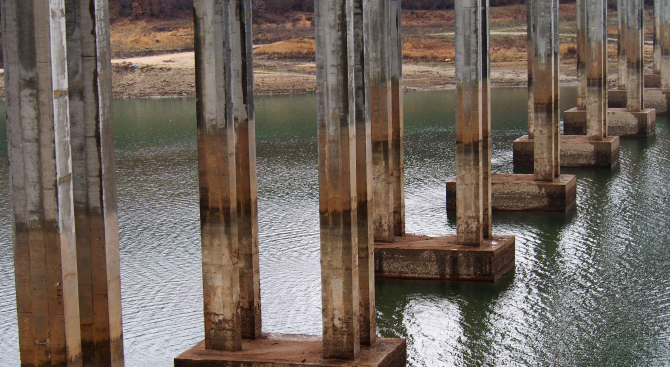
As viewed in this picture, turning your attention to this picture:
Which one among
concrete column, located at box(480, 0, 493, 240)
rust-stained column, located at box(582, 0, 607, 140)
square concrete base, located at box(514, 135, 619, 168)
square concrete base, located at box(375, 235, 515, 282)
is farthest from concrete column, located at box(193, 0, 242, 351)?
rust-stained column, located at box(582, 0, 607, 140)

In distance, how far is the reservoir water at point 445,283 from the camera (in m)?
13.7

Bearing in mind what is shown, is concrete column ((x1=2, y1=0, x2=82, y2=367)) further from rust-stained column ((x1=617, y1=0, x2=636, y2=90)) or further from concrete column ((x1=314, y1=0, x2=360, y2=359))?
rust-stained column ((x1=617, y1=0, x2=636, y2=90))

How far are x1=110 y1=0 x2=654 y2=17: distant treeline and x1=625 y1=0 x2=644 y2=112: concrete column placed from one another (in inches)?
1472

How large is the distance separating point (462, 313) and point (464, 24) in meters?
4.62

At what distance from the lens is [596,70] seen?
91.8 feet

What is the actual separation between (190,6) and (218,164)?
6410cm

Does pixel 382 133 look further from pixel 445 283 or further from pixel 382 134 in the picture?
pixel 445 283

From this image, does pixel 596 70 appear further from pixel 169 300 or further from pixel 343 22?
pixel 343 22

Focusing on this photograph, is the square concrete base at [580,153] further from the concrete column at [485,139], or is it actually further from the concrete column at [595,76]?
the concrete column at [485,139]

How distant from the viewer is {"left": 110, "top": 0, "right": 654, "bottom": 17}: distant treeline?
7244 centimetres

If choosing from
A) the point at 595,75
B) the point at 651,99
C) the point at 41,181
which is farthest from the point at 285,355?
the point at 651,99

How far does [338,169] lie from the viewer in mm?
10727

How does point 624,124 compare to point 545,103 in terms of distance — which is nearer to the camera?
point 545,103

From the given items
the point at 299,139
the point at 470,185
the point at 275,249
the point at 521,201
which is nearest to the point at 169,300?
the point at 275,249
